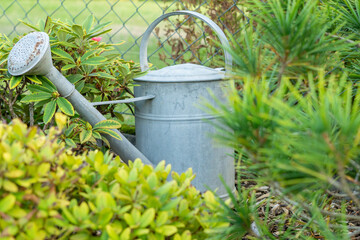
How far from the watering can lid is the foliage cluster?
115 millimetres

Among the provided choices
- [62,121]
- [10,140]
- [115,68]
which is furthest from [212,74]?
[10,140]

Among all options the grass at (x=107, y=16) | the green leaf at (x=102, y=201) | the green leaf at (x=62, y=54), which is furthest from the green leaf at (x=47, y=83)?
the grass at (x=107, y=16)

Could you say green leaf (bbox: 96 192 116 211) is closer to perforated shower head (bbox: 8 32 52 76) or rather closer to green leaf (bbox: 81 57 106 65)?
perforated shower head (bbox: 8 32 52 76)

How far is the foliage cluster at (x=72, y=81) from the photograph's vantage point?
1646mm

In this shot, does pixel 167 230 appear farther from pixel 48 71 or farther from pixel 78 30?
pixel 78 30

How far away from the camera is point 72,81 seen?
69.8 inches

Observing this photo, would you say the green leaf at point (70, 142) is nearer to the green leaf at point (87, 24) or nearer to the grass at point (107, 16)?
the green leaf at point (87, 24)

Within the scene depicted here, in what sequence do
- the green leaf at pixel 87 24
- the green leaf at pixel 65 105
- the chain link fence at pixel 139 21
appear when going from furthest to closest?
the chain link fence at pixel 139 21, the green leaf at pixel 87 24, the green leaf at pixel 65 105

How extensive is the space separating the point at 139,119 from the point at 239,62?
0.99 meters

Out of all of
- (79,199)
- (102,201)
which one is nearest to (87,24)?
(79,199)

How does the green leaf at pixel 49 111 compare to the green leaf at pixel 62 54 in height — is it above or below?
below

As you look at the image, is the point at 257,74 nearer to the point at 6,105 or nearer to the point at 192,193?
the point at 192,193

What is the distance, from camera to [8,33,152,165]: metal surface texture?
1.51 m

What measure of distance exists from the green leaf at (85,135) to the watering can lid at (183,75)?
321 millimetres
